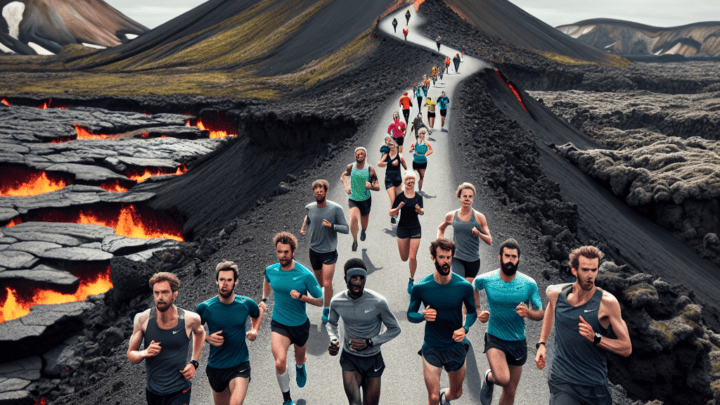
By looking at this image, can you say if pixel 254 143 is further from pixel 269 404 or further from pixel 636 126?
pixel 636 126

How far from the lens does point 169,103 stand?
56.2 metres

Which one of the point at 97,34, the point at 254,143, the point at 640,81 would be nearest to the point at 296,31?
the point at 640,81

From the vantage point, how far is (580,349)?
5.12m

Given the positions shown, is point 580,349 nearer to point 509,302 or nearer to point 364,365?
point 509,302

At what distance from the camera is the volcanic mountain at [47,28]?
16650cm

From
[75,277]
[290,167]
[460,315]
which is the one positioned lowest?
[75,277]

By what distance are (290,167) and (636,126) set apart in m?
35.2

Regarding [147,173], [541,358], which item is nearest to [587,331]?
[541,358]

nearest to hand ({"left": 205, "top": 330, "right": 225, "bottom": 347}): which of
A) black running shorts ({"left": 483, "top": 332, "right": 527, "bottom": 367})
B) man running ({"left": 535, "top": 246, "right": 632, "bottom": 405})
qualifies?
black running shorts ({"left": 483, "top": 332, "right": 527, "bottom": 367})

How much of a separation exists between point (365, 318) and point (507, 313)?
163 centimetres

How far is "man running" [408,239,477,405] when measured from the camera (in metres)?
5.70

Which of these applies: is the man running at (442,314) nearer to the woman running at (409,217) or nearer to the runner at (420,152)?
the woman running at (409,217)

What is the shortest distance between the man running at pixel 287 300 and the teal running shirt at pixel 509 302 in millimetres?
2136

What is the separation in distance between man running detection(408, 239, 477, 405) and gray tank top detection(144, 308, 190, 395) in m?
2.55
